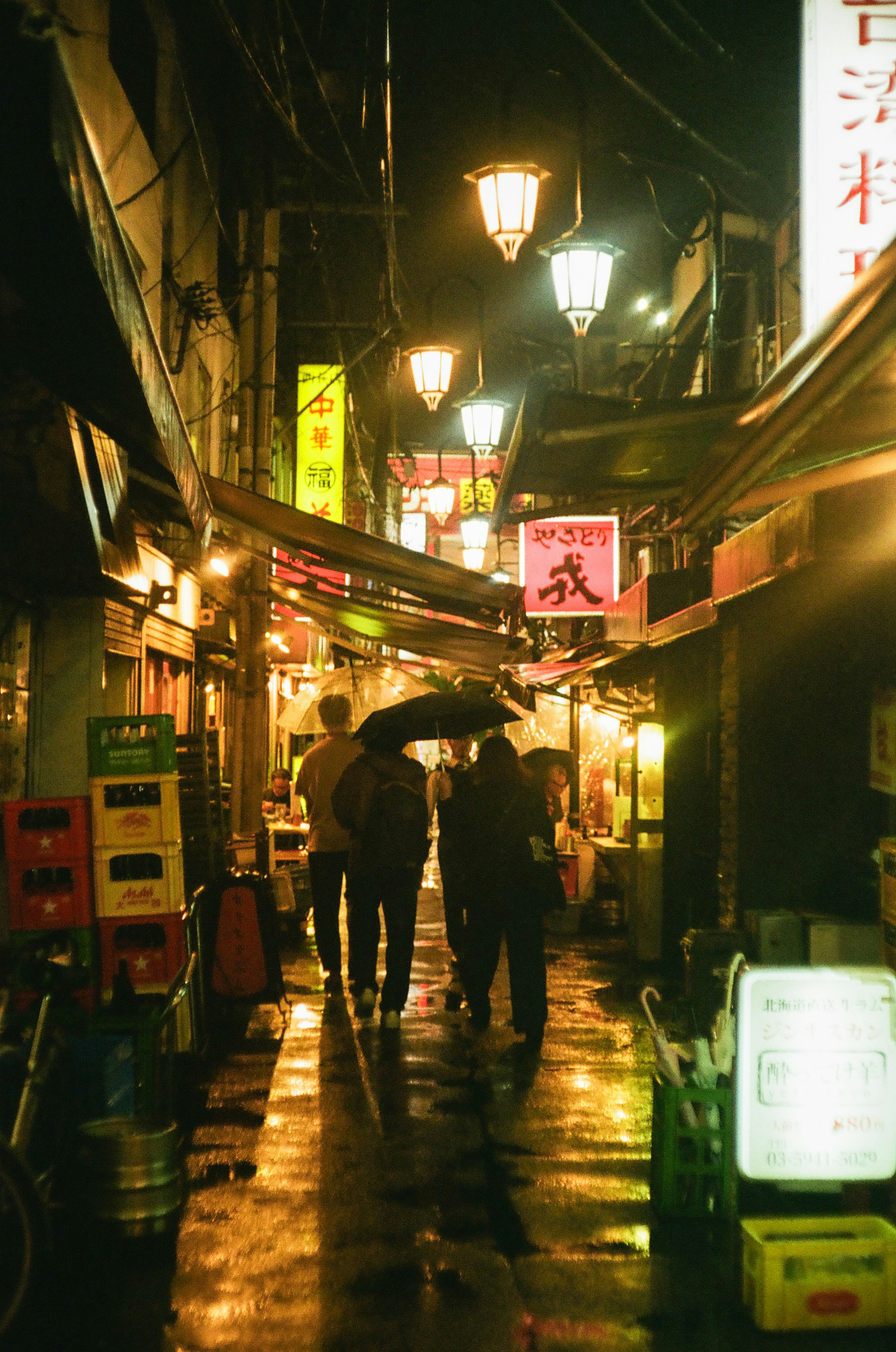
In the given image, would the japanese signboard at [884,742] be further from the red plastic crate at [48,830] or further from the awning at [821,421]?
the red plastic crate at [48,830]

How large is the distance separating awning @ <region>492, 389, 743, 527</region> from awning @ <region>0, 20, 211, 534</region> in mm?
2126

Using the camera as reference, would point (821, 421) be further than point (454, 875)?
No

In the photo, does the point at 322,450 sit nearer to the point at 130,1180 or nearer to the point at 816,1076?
the point at 130,1180

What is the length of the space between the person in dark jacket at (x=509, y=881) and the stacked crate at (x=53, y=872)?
320cm

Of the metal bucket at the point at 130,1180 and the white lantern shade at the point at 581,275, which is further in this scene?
the white lantern shade at the point at 581,275

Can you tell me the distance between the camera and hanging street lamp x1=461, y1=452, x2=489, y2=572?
71.8 feet

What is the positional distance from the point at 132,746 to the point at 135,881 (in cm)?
86

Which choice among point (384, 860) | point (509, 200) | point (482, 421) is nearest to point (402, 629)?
point (482, 421)

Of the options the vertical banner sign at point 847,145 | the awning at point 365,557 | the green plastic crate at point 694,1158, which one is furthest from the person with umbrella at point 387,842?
the vertical banner sign at point 847,145

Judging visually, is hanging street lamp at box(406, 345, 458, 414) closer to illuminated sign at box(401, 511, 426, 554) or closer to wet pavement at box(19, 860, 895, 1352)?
wet pavement at box(19, 860, 895, 1352)

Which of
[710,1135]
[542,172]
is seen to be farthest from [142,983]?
[542,172]

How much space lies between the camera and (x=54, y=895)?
7.35 metres

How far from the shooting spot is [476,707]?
37.2 feet

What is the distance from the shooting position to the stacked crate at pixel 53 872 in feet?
23.6
